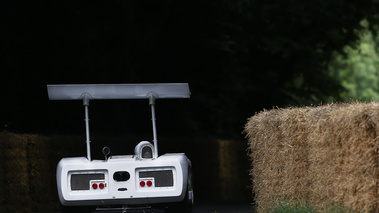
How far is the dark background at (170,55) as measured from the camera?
27.5 metres

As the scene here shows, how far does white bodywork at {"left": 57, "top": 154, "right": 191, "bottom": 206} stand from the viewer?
44.5 ft

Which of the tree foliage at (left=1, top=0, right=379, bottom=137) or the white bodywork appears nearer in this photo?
the white bodywork

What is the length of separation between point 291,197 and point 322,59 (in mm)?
20566

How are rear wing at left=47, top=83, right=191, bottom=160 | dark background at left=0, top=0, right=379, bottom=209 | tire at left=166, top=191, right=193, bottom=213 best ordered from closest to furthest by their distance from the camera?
tire at left=166, top=191, right=193, bottom=213 < rear wing at left=47, top=83, right=191, bottom=160 < dark background at left=0, top=0, right=379, bottom=209

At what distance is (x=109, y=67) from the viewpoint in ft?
95.5

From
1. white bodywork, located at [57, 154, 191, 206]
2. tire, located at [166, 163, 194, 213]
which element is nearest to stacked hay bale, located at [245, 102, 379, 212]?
tire, located at [166, 163, 194, 213]

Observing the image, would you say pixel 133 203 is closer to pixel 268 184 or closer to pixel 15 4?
pixel 268 184

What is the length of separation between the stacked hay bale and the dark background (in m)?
11.7

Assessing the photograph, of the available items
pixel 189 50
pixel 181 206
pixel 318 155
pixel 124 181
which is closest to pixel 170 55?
pixel 189 50

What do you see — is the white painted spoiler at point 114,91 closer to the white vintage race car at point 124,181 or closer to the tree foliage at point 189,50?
the white vintage race car at point 124,181

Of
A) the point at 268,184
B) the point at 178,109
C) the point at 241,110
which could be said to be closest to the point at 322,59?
the point at 241,110

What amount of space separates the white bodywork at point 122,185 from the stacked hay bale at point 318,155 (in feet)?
6.01

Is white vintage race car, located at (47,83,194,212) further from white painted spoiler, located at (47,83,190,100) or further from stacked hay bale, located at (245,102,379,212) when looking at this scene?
stacked hay bale, located at (245,102,379,212)

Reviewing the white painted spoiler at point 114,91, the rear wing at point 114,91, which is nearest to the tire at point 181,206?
the rear wing at point 114,91
